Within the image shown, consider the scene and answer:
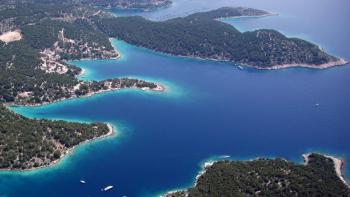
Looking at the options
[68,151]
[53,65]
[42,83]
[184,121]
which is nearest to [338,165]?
[184,121]

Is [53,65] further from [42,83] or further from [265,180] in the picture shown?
[265,180]

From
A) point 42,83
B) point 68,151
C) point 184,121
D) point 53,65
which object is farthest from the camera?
point 53,65

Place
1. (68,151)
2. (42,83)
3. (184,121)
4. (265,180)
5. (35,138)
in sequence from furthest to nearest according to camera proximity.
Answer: (42,83)
(184,121)
(68,151)
(35,138)
(265,180)

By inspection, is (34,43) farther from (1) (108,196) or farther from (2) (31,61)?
(1) (108,196)

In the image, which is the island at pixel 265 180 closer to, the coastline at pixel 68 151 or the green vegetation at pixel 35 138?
the coastline at pixel 68 151

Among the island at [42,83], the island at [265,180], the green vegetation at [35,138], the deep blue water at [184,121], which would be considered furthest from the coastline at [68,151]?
the island at [265,180]

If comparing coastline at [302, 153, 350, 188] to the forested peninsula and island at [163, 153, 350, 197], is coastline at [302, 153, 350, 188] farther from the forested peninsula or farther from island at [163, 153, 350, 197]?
the forested peninsula

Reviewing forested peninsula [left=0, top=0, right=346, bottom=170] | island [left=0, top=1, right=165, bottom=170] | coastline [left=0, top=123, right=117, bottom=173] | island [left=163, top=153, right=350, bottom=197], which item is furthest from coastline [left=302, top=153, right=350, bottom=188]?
forested peninsula [left=0, top=0, right=346, bottom=170]
